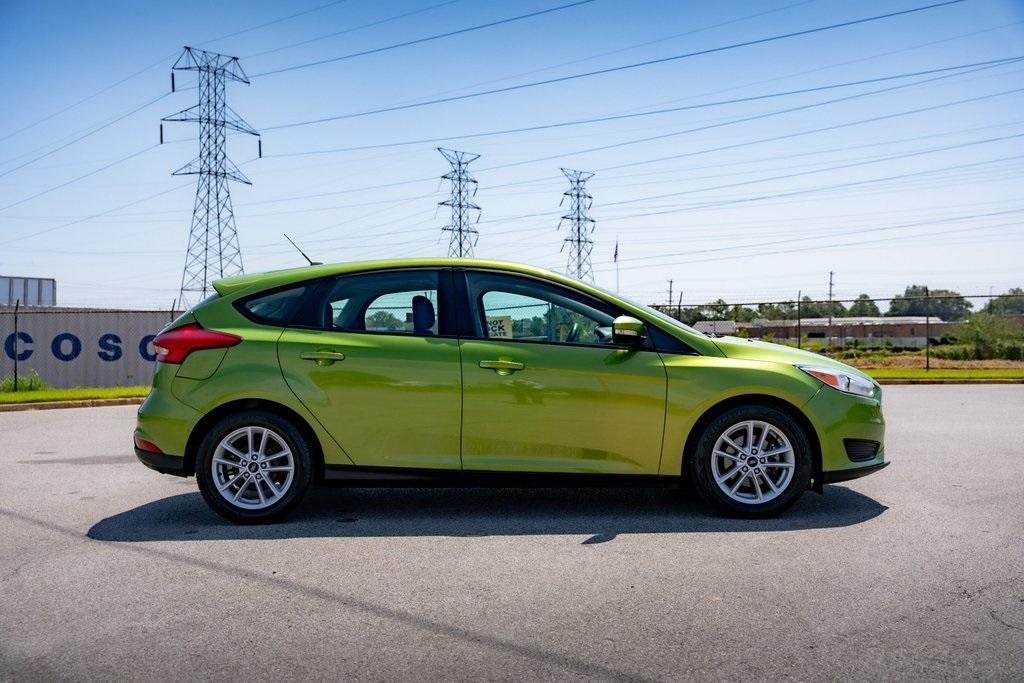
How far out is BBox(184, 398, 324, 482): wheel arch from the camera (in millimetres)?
5766

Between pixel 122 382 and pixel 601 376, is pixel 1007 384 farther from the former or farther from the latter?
pixel 122 382

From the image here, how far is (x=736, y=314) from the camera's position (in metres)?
27.1

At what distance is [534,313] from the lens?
5938mm

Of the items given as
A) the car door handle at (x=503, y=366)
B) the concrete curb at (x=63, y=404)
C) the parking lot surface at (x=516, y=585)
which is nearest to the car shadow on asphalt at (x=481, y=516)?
the parking lot surface at (x=516, y=585)

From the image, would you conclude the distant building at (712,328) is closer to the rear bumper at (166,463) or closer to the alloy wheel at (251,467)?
the alloy wheel at (251,467)

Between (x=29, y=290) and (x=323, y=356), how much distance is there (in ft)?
184

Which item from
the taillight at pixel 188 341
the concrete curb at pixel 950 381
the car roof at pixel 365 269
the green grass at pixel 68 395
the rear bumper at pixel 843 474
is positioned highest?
the car roof at pixel 365 269

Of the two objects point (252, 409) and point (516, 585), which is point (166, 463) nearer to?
point (252, 409)

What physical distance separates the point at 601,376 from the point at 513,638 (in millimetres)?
2410

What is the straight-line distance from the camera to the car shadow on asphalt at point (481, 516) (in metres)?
5.50

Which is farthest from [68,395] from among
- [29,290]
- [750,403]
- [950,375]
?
[29,290]

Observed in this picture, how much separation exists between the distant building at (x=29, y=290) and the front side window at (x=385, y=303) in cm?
5150

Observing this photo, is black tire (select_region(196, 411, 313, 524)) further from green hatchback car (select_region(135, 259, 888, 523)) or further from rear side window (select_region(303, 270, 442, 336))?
rear side window (select_region(303, 270, 442, 336))

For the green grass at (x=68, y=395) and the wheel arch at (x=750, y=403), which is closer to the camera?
the wheel arch at (x=750, y=403)
